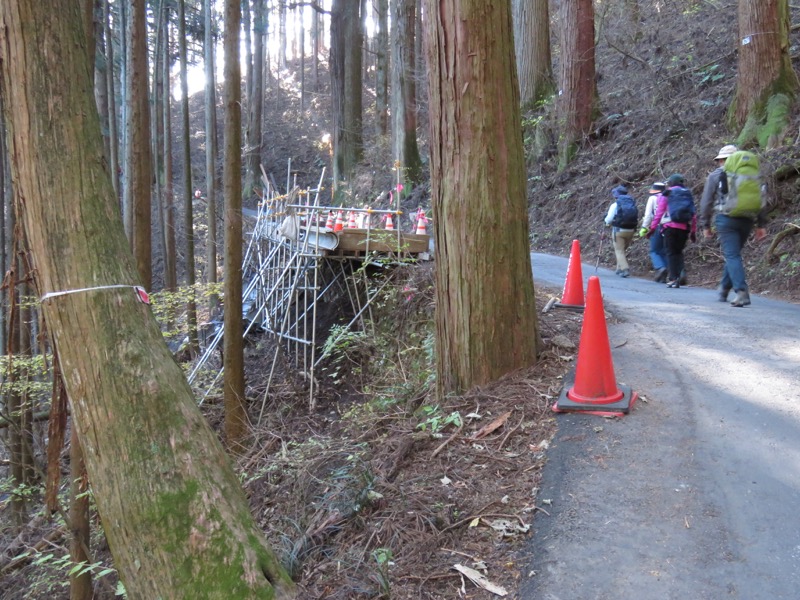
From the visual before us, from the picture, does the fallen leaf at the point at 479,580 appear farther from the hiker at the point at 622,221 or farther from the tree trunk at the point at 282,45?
the tree trunk at the point at 282,45

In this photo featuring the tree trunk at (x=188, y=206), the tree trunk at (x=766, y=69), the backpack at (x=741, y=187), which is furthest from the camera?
the tree trunk at (x=188, y=206)

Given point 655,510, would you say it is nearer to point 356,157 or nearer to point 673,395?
point 673,395

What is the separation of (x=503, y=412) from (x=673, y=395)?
4.50 ft

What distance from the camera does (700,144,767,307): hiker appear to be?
26.2 ft

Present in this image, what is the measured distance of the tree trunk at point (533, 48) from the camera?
1777 cm

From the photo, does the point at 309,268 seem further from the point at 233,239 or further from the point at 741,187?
the point at 741,187

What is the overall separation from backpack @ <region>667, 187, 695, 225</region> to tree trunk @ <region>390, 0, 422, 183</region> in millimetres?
10163

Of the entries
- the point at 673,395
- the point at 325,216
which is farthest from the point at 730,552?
the point at 325,216

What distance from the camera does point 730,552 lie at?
3287mm

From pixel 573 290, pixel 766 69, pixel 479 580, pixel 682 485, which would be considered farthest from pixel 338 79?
pixel 479 580

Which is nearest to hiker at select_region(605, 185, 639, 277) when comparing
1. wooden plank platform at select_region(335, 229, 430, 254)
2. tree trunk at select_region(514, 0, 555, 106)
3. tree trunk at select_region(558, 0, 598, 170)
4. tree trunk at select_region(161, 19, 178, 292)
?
wooden plank platform at select_region(335, 229, 430, 254)

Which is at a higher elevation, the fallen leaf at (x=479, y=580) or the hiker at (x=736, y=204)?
the hiker at (x=736, y=204)

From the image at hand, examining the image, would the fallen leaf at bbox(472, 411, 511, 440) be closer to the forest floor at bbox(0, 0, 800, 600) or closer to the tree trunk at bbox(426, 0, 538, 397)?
the forest floor at bbox(0, 0, 800, 600)

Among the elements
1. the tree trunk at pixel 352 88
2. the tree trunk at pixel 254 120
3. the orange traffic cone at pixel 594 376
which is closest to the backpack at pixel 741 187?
the orange traffic cone at pixel 594 376
